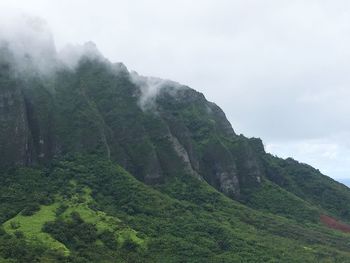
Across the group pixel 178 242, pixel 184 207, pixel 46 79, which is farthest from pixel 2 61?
pixel 178 242

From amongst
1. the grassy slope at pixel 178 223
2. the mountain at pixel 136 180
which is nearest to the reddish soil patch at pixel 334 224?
the mountain at pixel 136 180

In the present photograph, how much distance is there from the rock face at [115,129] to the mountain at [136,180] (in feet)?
0.86

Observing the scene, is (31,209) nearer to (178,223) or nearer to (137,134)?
(178,223)

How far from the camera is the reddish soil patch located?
142250 millimetres

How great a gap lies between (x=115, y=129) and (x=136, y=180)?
802 inches

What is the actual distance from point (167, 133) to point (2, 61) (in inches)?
1629

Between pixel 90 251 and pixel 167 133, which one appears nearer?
pixel 90 251

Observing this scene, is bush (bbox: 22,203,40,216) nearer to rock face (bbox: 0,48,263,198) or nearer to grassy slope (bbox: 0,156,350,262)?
grassy slope (bbox: 0,156,350,262)

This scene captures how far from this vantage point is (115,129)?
149 meters

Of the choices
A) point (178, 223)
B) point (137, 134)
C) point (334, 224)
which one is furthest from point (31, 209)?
point (334, 224)

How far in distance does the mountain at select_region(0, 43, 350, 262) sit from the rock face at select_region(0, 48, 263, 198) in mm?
263

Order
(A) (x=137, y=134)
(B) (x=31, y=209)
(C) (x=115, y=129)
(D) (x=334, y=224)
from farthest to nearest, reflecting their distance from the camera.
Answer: (C) (x=115, y=129), (A) (x=137, y=134), (D) (x=334, y=224), (B) (x=31, y=209)

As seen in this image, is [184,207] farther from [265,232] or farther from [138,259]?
[138,259]

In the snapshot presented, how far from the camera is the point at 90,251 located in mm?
98625
